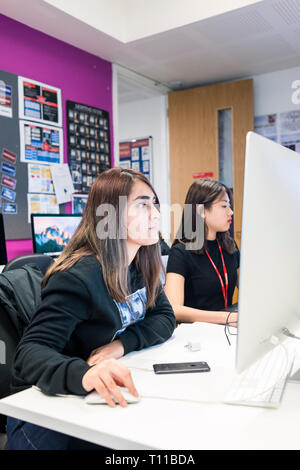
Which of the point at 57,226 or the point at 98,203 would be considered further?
the point at 57,226

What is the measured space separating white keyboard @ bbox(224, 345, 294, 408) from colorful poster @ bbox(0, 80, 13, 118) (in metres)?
2.59

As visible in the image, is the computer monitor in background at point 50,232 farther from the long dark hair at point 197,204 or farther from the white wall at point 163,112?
the white wall at point 163,112

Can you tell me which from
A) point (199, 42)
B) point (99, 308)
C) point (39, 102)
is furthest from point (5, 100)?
point (99, 308)

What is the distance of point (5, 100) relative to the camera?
2.97 m

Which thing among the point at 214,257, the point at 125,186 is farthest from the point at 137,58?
the point at 125,186

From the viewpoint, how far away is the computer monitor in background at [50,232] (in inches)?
114

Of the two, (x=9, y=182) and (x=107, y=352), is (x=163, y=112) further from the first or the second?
(x=107, y=352)

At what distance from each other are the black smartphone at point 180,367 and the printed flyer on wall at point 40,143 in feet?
8.08

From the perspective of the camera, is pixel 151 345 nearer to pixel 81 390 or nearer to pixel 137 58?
pixel 81 390

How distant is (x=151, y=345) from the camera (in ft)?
3.96

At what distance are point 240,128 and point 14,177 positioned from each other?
91.7 inches

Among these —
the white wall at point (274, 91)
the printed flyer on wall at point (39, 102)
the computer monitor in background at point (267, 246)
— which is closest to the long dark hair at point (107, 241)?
the computer monitor in background at point (267, 246)

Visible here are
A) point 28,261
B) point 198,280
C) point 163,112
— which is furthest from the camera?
point 163,112

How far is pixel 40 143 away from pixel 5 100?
0.41 metres
